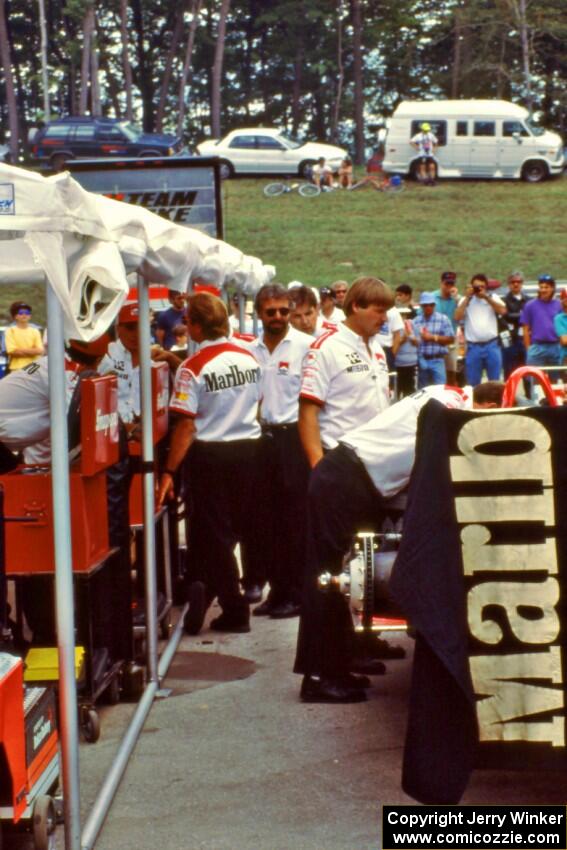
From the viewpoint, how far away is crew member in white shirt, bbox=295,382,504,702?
6266 millimetres

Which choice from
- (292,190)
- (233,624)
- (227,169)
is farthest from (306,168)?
(233,624)

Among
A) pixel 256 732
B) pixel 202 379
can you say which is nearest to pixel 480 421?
pixel 256 732

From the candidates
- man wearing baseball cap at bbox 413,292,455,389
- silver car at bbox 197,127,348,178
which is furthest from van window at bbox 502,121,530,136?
man wearing baseball cap at bbox 413,292,455,389

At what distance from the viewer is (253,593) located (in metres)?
9.50

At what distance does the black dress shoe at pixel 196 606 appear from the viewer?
838 cm

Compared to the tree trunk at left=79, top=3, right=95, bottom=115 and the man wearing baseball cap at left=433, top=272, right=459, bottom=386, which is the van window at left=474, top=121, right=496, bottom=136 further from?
the man wearing baseball cap at left=433, top=272, right=459, bottom=386

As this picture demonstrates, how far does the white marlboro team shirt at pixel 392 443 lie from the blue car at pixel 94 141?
43690 mm

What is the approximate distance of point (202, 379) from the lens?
859 centimetres

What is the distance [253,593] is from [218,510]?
3.56 feet

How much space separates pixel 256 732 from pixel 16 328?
14.8m

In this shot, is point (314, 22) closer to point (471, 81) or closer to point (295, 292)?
point (471, 81)

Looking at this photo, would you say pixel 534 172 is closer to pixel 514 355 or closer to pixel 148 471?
pixel 514 355

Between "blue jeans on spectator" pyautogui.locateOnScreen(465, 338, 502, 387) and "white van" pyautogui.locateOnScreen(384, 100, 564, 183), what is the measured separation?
2946 centimetres

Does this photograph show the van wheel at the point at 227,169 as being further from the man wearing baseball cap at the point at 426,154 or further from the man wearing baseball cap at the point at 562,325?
the man wearing baseball cap at the point at 562,325
